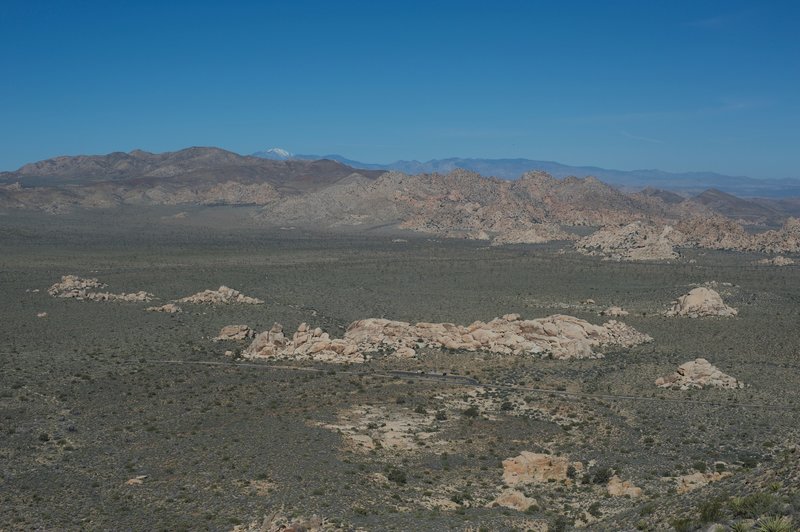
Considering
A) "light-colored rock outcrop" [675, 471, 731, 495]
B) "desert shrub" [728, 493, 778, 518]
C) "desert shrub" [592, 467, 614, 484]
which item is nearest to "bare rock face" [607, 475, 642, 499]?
"desert shrub" [592, 467, 614, 484]

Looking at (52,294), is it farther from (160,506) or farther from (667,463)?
(667,463)

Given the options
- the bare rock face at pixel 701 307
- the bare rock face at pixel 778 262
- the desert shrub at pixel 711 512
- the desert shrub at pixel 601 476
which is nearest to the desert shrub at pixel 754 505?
the desert shrub at pixel 711 512

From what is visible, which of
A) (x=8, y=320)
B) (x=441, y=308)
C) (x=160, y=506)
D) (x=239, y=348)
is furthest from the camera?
(x=441, y=308)

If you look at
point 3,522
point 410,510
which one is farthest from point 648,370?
point 3,522

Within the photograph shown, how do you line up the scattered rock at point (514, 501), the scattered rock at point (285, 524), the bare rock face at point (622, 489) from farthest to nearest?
the bare rock face at point (622, 489) < the scattered rock at point (514, 501) < the scattered rock at point (285, 524)

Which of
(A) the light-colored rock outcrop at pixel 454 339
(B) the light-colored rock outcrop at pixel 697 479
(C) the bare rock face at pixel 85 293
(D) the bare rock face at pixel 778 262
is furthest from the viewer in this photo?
(D) the bare rock face at pixel 778 262

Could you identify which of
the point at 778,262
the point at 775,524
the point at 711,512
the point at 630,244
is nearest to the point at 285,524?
the point at 711,512

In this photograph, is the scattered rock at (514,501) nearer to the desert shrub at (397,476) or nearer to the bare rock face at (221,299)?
the desert shrub at (397,476)
